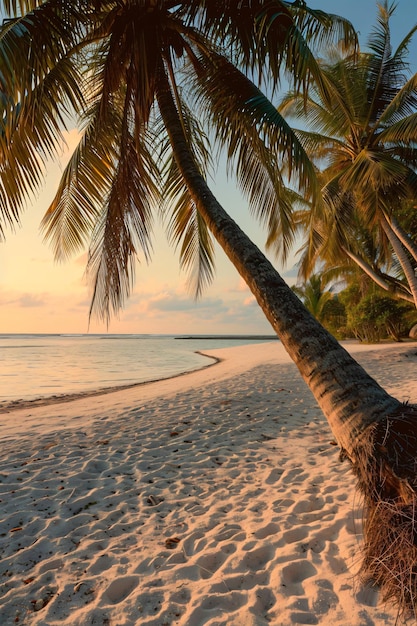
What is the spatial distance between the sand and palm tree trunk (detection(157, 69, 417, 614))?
253 mm

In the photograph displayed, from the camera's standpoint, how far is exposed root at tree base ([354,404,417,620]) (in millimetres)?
2045

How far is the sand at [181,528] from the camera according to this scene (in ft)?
7.21

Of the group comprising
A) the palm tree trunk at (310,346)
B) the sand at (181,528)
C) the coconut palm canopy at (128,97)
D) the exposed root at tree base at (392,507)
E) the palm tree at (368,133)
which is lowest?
the sand at (181,528)

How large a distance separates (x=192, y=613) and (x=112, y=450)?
312 centimetres

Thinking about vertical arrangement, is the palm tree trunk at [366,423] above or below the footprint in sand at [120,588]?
above

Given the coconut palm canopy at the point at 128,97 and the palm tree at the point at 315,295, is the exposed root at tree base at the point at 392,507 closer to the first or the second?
the coconut palm canopy at the point at 128,97

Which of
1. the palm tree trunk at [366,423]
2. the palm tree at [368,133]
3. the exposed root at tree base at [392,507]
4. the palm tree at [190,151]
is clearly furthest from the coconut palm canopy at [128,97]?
the palm tree at [368,133]

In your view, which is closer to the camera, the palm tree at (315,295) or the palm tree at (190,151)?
the palm tree at (190,151)

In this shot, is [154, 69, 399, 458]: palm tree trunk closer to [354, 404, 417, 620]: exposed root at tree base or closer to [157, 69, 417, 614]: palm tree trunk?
[157, 69, 417, 614]: palm tree trunk

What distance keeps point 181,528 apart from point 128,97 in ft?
14.9

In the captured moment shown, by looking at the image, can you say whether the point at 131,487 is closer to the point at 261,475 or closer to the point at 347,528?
the point at 261,475

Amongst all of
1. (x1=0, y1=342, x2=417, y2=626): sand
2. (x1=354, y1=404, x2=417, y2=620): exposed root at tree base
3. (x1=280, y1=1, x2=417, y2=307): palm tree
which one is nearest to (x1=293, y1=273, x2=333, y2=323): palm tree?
(x1=280, y1=1, x2=417, y2=307): palm tree

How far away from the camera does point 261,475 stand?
4.14 meters

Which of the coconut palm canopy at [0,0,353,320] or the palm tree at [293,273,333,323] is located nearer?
the coconut palm canopy at [0,0,353,320]
